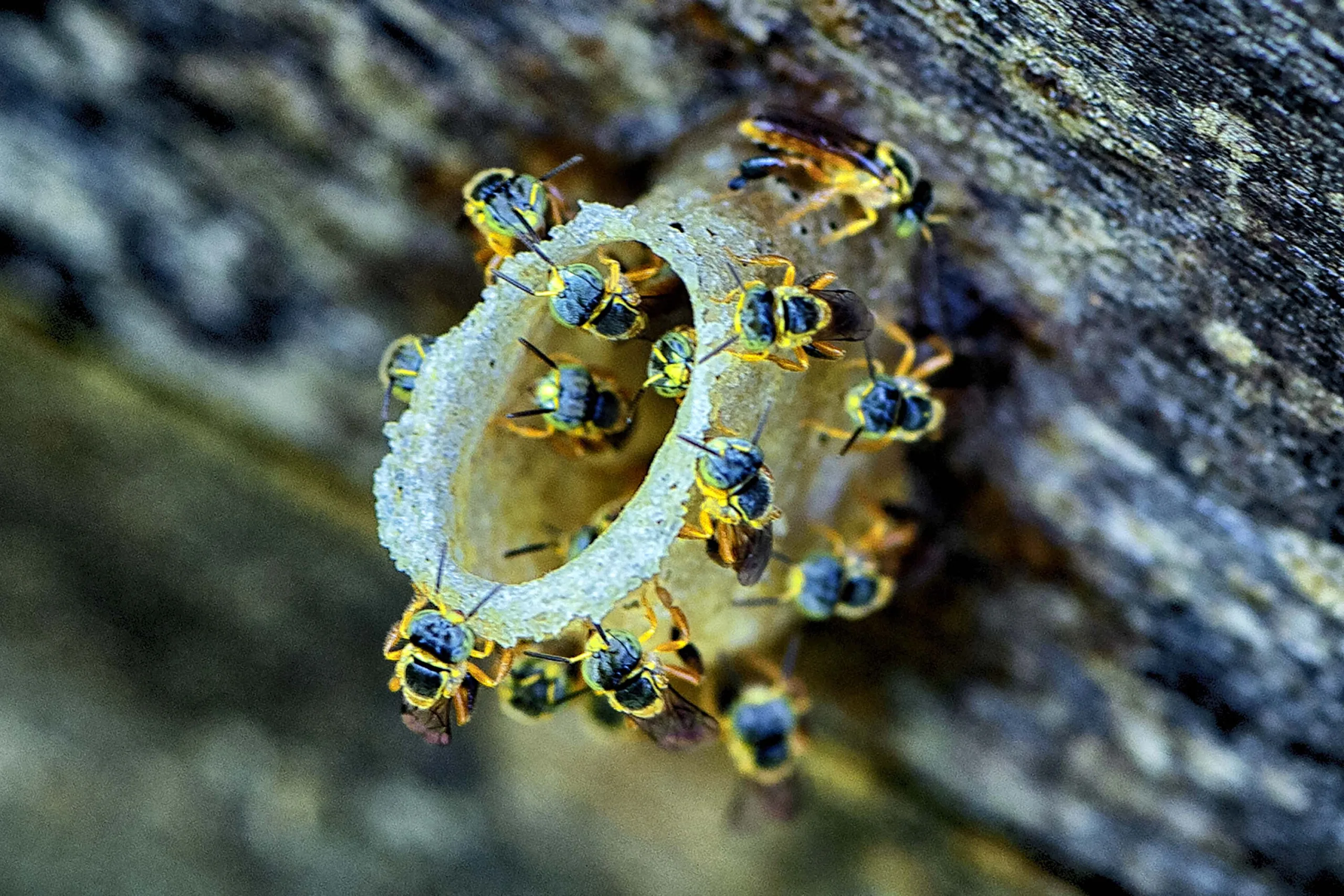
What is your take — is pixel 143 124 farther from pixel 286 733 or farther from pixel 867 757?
pixel 867 757

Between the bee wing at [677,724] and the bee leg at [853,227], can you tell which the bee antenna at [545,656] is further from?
the bee leg at [853,227]

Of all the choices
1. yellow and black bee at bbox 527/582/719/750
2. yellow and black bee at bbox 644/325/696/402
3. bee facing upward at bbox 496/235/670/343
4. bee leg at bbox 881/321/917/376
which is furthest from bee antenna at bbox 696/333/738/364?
bee leg at bbox 881/321/917/376

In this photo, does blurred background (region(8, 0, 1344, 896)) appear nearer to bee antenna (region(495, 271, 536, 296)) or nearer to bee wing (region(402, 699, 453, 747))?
bee wing (region(402, 699, 453, 747))

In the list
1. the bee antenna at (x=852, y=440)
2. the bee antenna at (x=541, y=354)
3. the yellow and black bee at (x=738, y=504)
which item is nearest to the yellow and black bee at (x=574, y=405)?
the bee antenna at (x=541, y=354)

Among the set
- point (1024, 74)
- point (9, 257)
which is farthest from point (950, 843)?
point (9, 257)

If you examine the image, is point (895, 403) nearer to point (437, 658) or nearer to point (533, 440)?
point (533, 440)

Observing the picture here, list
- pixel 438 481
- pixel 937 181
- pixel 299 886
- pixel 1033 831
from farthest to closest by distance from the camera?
pixel 1033 831, pixel 299 886, pixel 937 181, pixel 438 481

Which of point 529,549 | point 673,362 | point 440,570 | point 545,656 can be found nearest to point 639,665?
point 545,656
